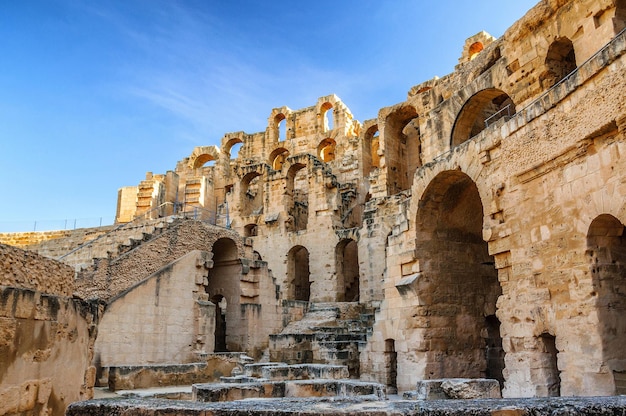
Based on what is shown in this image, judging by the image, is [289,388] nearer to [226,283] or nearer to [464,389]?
[464,389]

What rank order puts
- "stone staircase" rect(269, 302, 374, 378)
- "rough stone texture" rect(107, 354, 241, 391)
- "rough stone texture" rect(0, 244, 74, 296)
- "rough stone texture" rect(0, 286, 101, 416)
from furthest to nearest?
"stone staircase" rect(269, 302, 374, 378)
"rough stone texture" rect(107, 354, 241, 391)
"rough stone texture" rect(0, 244, 74, 296)
"rough stone texture" rect(0, 286, 101, 416)

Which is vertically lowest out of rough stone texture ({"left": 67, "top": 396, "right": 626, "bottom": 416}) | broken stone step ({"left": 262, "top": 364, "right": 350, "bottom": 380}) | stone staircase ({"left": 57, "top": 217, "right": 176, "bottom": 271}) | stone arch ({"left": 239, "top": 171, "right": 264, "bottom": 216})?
broken stone step ({"left": 262, "top": 364, "right": 350, "bottom": 380})

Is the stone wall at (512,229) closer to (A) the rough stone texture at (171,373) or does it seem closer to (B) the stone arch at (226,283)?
(A) the rough stone texture at (171,373)

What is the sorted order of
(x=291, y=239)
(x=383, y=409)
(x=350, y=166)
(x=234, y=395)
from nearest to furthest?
(x=383, y=409) < (x=234, y=395) < (x=291, y=239) < (x=350, y=166)

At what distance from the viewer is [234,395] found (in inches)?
287

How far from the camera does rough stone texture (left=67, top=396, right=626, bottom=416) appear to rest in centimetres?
291

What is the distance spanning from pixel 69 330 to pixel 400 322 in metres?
7.55

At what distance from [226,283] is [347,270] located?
8.23 meters

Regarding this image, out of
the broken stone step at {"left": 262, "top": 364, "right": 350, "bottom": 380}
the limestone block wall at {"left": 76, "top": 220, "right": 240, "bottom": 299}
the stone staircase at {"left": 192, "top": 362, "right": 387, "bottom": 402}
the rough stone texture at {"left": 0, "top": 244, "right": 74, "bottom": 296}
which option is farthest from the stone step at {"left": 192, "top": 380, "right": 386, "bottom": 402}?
the limestone block wall at {"left": 76, "top": 220, "right": 240, "bottom": 299}

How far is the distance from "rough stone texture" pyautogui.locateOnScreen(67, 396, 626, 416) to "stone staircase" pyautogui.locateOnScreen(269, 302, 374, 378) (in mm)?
9776

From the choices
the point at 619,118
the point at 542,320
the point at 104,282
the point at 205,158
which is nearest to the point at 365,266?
the point at 104,282

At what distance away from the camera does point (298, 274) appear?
81.3 ft

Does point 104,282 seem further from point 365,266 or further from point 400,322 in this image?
point 365,266

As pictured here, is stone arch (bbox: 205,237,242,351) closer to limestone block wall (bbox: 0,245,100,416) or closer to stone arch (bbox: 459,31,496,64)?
limestone block wall (bbox: 0,245,100,416)
